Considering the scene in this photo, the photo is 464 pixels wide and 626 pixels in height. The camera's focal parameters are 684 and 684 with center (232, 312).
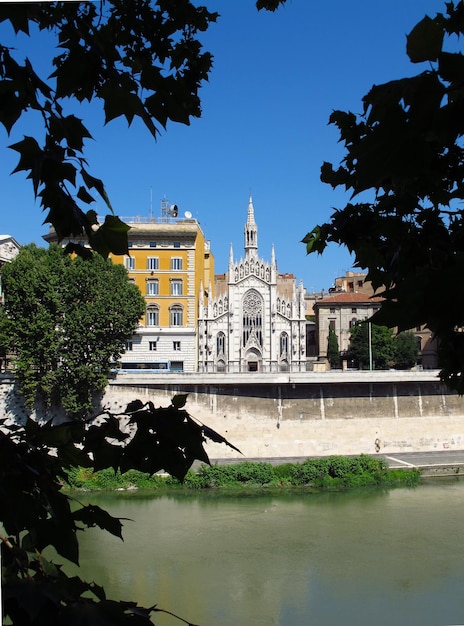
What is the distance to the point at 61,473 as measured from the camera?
1220 mm

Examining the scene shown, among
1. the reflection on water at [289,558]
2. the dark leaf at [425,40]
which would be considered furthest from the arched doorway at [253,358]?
the dark leaf at [425,40]

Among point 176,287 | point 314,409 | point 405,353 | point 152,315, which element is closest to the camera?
point 314,409

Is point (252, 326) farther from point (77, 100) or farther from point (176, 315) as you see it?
point (77, 100)

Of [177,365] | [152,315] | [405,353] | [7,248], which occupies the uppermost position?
[7,248]

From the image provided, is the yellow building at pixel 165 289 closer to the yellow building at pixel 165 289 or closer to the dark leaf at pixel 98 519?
the yellow building at pixel 165 289

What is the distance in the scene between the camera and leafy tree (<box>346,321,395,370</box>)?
855 inches

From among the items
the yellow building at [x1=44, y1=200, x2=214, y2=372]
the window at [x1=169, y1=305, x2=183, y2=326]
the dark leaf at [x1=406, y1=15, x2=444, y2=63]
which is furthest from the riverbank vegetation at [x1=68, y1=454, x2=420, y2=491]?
the dark leaf at [x1=406, y1=15, x2=444, y2=63]

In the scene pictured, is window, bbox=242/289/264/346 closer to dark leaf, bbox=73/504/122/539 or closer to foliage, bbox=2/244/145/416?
foliage, bbox=2/244/145/416

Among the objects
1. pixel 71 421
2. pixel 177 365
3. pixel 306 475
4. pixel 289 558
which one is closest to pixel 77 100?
pixel 71 421

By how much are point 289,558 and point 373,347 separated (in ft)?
47.8

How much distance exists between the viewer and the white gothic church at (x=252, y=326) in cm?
2027

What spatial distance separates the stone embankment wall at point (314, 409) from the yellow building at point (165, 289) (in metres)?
3.76

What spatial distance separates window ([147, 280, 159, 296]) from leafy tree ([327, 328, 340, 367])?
7554mm

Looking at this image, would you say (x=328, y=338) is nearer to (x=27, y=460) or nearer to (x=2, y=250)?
(x=2, y=250)
